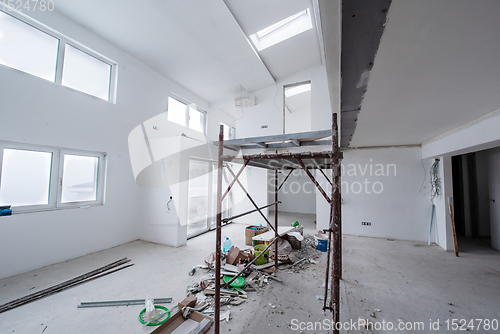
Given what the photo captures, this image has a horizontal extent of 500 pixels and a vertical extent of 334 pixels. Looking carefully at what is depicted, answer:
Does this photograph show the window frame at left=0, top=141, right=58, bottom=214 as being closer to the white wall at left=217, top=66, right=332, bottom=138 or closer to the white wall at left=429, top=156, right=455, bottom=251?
the white wall at left=217, top=66, right=332, bottom=138

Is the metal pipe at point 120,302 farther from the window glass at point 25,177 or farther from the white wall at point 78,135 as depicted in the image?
the window glass at point 25,177

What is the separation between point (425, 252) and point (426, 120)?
9.52 ft

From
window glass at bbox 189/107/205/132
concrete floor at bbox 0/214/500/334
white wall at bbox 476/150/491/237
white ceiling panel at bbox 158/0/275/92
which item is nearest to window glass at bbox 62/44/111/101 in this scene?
white ceiling panel at bbox 158/0/275/92

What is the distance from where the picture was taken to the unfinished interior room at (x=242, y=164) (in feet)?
5.46

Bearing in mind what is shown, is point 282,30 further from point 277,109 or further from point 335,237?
point 335,237

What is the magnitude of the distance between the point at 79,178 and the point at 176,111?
2.78 m

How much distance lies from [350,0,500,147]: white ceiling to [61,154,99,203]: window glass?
15.5 ft

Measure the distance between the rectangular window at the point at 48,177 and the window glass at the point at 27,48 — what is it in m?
1.21

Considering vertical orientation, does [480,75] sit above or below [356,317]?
above

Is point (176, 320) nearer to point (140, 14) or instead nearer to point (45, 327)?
point (45, 327)

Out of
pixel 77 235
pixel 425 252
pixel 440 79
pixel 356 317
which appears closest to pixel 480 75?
pixel 440 79

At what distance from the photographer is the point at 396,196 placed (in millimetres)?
4809

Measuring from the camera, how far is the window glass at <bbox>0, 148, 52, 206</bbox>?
288cm

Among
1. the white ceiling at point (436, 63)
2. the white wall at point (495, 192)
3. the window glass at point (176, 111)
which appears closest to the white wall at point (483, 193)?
the white wall at point (495, 192)
